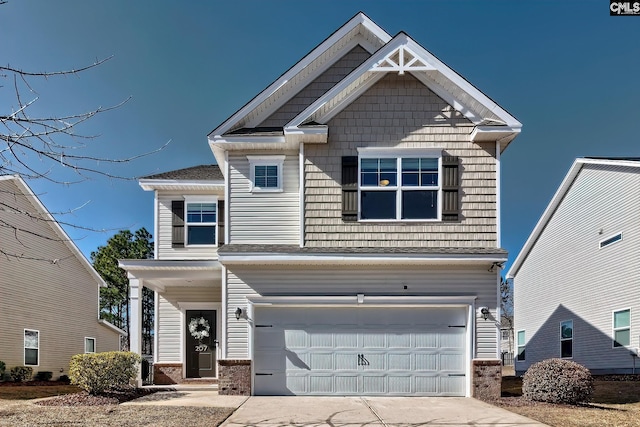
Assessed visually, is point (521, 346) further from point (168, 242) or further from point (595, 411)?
point (168, 242)

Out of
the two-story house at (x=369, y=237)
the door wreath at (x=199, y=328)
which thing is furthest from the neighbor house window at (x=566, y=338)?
the door wreath at (x=199, y=328)

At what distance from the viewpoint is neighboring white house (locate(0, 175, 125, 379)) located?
18219 millimetres

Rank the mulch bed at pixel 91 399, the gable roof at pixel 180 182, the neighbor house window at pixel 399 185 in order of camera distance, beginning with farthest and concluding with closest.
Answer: the gable roof at pixel 180 182
the neighbor house window at pixel 399 185
the mulch bed at pixel 91 399

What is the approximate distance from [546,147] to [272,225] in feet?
248

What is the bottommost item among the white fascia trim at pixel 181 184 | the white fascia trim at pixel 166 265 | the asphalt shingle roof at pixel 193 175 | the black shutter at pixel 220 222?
the white fascia trim at pixel 166 265

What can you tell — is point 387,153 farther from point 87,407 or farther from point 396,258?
point 87,407

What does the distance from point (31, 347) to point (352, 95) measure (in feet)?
50.3

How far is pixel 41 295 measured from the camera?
66.5 ft

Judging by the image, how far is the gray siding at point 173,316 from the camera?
15.6 metres

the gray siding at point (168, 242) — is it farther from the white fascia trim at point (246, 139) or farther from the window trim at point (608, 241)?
the window trim at point (608, 241)

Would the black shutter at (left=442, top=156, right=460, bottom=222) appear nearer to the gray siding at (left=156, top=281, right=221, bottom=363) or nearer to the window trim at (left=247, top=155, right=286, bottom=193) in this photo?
the window trim at (left=247, top=155, right=286, bottom=193)

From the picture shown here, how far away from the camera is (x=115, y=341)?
89.9 feet

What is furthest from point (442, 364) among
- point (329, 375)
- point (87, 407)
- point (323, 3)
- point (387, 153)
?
point (323, 3)

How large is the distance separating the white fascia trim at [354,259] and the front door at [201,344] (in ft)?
14.6
